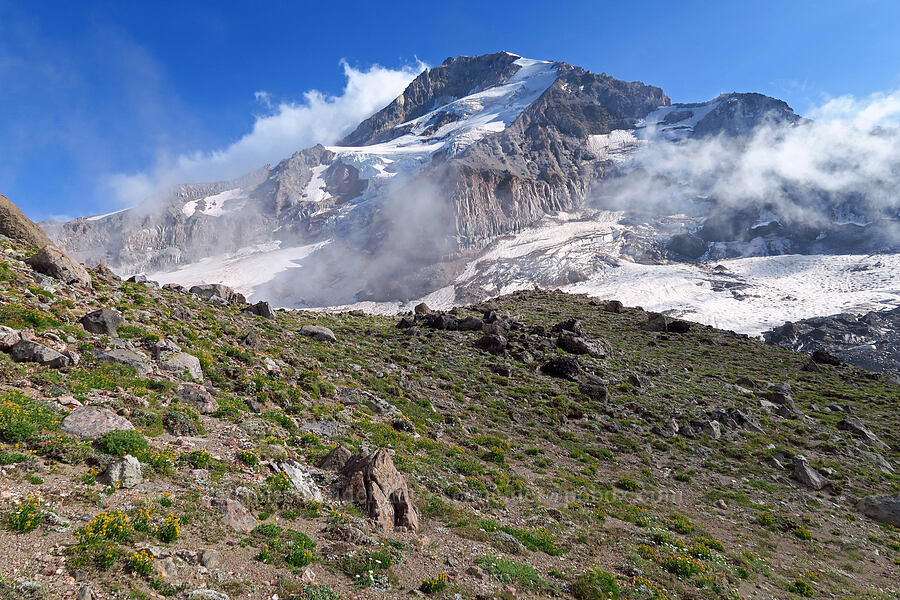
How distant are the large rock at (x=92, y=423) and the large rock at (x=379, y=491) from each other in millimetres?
6427

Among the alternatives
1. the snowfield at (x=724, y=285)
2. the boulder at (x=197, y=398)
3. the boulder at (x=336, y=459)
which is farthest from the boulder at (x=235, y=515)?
the snowfield at (x=724, y=285)

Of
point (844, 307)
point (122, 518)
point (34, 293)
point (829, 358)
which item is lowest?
point (844, 307)

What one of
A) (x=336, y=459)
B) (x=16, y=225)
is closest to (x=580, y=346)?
(x=336, y=459)

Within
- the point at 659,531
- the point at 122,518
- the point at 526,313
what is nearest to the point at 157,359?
the point at 122,518

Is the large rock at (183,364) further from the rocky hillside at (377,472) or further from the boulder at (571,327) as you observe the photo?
the boulder at (571,327)

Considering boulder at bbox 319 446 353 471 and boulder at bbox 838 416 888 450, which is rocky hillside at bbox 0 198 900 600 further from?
boulder at bbox 838 416 888 450

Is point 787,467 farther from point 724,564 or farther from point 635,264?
point 635,264

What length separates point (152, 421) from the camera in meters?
12.3

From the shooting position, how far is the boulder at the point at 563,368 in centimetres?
3894

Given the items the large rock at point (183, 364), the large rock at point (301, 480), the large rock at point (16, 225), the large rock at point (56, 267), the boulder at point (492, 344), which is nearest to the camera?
the large rock at point (301, 480)

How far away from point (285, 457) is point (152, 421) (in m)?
4.10

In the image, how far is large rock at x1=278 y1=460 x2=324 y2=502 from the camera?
12.1m

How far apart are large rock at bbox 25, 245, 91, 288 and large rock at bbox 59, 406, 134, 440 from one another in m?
15.1

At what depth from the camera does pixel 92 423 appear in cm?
1070
